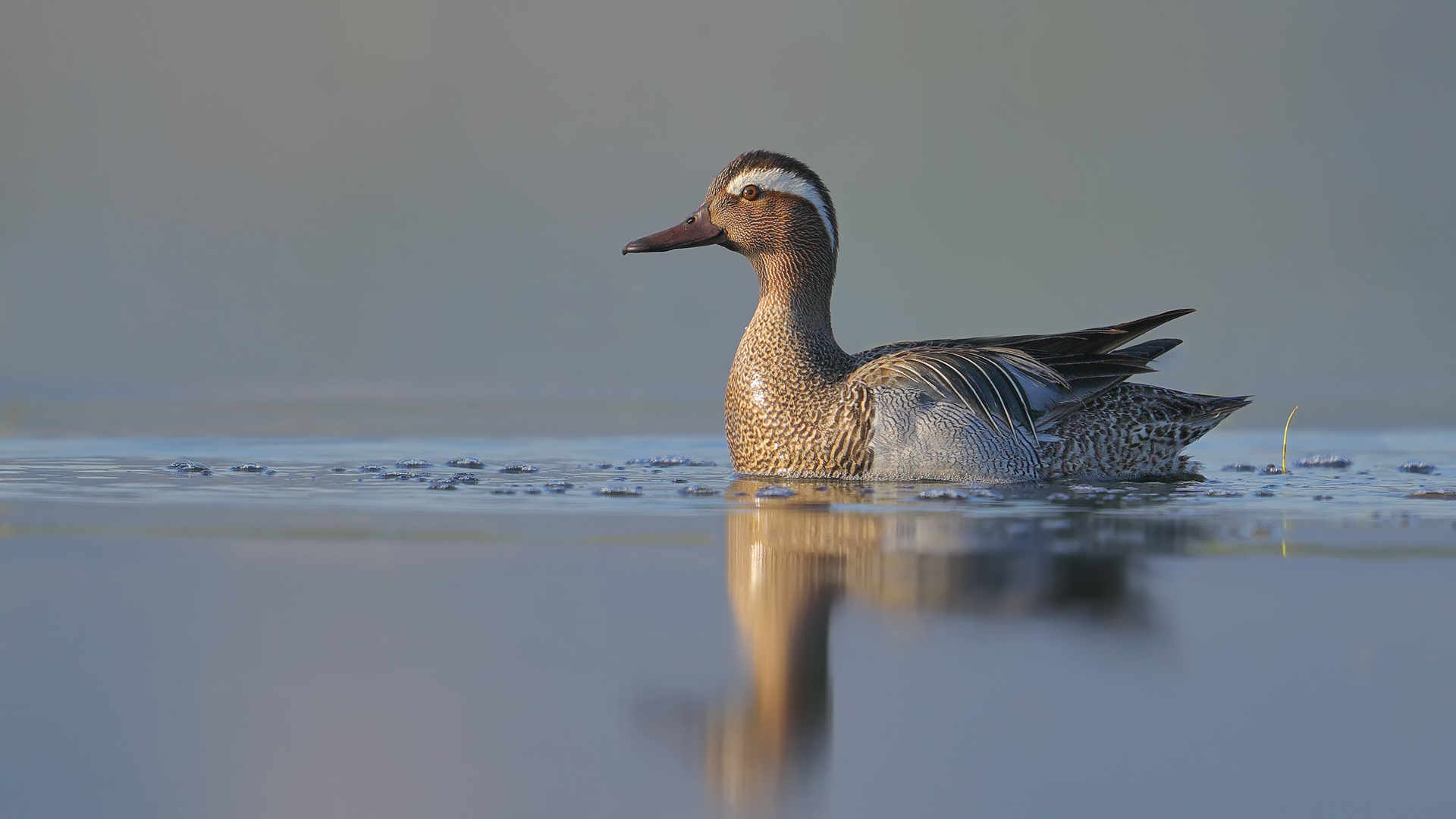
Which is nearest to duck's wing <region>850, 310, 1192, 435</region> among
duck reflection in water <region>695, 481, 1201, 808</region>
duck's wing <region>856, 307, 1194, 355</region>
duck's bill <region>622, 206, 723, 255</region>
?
duck's wing <region>856, 307, 1194, 355</region>

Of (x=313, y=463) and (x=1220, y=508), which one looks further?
(x=313, y=463)

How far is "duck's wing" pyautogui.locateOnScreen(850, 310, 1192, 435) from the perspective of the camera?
312 inches

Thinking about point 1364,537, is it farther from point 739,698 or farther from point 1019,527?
point 739,698

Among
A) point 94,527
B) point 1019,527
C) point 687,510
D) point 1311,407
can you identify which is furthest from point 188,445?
point 1311,407

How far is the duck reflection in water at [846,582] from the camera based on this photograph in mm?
3521

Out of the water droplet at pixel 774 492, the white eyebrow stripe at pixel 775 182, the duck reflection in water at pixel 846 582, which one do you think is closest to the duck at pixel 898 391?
the white eyebrow stripe at pixel 775 182

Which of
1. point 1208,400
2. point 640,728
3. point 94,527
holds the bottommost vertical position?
point 640,728

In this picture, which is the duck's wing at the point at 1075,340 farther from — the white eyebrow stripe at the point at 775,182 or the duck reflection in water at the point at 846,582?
the duck reflection in water at the point at 846,582

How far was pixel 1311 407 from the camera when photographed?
12445mm

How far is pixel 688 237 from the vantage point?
884 centimetres

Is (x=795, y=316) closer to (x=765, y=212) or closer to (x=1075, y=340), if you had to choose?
(x=765, y=212)

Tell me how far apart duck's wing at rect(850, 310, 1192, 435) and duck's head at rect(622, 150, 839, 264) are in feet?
2.52

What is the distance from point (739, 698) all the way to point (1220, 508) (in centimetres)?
348

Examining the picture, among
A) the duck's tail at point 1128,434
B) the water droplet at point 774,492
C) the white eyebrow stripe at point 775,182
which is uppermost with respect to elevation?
the white eyebrow stripe at point 775,182
